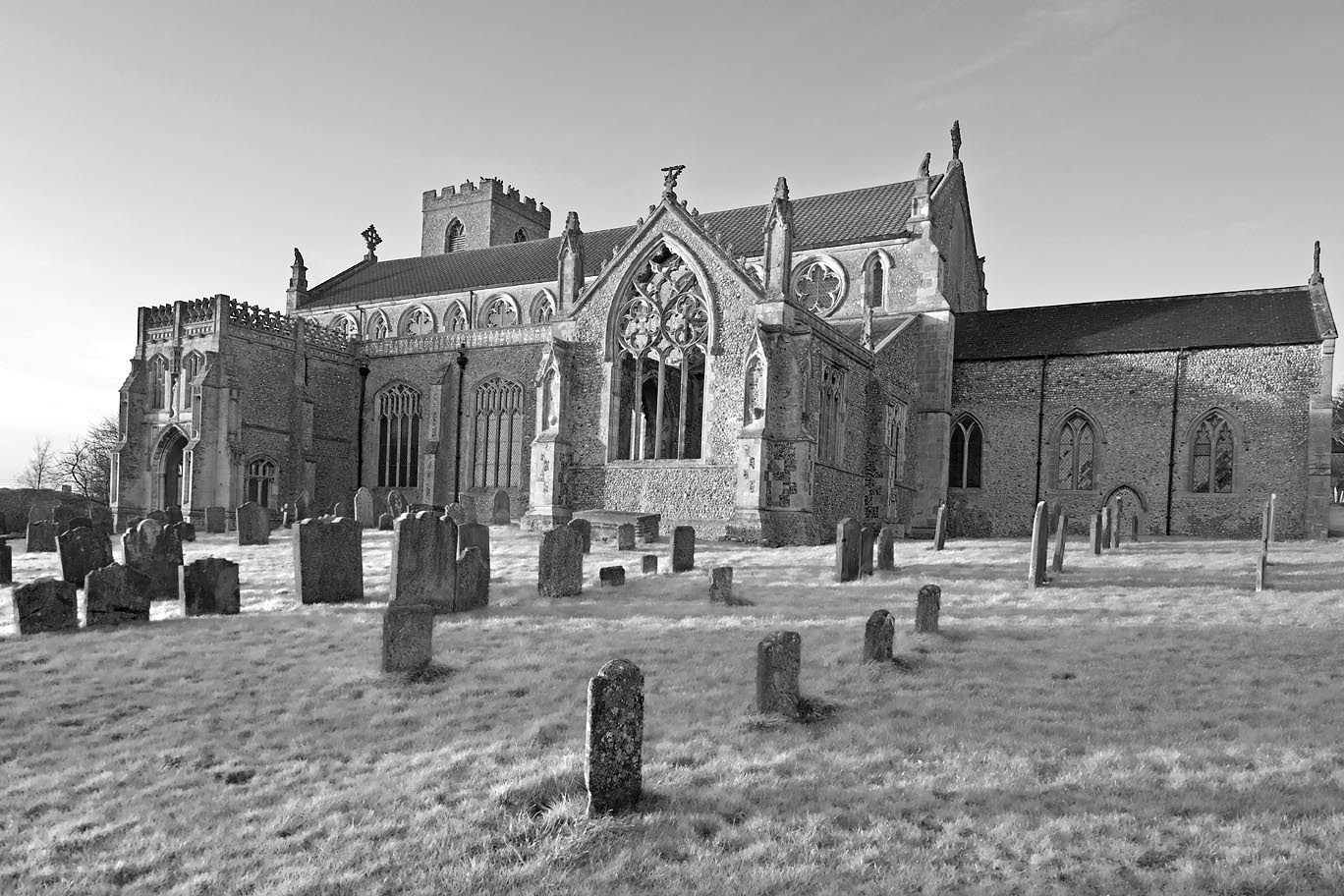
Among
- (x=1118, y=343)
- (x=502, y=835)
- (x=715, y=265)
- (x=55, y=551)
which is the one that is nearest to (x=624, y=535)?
(x=715, y=265)

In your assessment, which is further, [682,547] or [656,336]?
[656,336]

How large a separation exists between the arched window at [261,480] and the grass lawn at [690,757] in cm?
1870

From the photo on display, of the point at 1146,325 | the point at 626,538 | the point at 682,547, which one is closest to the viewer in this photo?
the point at 682,547

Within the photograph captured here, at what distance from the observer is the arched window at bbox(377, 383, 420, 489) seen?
30.2 metres

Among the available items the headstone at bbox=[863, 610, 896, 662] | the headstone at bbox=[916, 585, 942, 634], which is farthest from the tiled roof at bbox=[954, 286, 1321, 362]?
the headstone at bbox=[863, 610, 896, 662]

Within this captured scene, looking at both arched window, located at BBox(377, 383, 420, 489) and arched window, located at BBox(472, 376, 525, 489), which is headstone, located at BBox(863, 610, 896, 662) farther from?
arched window, located at BBox(377, 383, 420, 489)

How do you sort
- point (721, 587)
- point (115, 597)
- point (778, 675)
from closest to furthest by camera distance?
point (778, 675) → point (115, 597) → point (721, 587)

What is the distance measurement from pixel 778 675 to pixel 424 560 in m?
5.05

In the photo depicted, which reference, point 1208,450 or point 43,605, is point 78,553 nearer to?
point 43,605

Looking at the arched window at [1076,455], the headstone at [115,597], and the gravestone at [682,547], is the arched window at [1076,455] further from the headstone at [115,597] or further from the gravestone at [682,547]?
the headstone at [115,597]

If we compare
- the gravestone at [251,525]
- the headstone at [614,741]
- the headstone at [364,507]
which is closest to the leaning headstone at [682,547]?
the headstone at [614,741]

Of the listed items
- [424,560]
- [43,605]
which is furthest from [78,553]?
[424,560]

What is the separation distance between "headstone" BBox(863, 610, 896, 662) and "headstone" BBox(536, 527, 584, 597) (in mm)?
4618

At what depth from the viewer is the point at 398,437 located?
3020 centimetres
